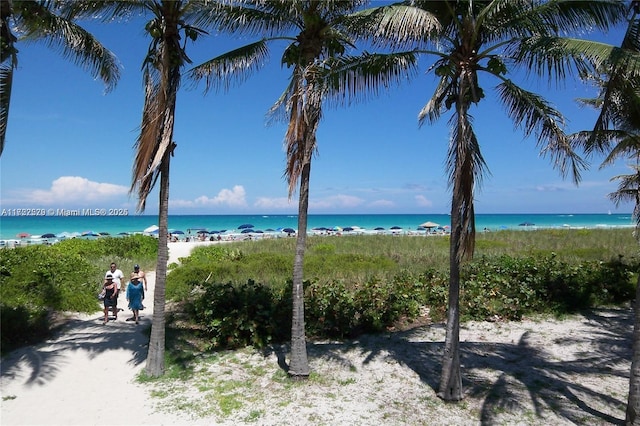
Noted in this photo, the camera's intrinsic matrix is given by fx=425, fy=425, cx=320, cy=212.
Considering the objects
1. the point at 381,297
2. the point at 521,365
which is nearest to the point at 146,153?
the point at 381,297

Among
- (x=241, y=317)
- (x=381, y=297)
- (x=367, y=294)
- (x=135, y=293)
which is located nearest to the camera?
(x=241, y=317)

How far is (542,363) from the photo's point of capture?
8.26 metres

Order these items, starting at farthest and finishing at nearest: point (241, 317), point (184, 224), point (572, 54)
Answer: point (184, 224) < point (241, 317) < point (572, 54)

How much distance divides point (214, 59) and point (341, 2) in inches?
102

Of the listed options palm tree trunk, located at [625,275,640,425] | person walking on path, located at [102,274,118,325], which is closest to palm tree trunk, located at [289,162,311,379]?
palm tree trunk, located at [625,275,640,425]

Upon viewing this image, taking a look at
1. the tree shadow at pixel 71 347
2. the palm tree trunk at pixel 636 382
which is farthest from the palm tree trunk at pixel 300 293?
the palm tree trunk at pixel 636 382

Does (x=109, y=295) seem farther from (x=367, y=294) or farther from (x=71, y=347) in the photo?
(x=367, y=294)

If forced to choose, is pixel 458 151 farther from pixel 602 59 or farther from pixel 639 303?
pixel 639 303

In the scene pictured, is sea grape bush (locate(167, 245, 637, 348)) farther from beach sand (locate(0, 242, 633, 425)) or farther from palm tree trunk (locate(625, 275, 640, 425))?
palm tree trunk (locate(625, 275, 640, 425))

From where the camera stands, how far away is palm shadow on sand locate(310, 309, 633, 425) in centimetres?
657

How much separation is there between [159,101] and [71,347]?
17.6 ft

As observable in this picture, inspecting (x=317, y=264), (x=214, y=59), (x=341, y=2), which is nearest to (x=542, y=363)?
(x=341, y=2)

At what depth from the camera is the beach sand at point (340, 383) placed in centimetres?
627

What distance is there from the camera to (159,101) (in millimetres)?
7324
